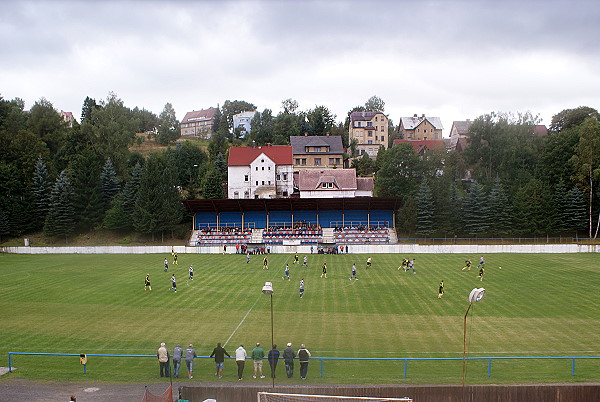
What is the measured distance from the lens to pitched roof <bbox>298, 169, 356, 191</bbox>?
8612 cm

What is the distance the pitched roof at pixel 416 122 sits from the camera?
454 feet

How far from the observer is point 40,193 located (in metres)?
82.7

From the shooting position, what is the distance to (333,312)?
Result: 32188 mm

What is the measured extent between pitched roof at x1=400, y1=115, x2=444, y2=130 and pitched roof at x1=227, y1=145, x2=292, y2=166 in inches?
2315

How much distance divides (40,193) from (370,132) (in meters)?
76.8

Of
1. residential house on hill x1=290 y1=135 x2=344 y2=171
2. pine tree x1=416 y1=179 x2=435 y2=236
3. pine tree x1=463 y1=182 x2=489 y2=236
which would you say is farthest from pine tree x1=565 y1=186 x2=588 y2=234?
residential house on hill x1=290 y1=135 x2=344 y2=171

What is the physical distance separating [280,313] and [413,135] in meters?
114

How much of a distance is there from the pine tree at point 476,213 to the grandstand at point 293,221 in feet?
34.9

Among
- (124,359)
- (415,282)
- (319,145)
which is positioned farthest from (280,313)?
(319,145)

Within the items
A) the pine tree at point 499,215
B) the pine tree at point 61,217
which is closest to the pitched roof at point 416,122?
the pine tree at point 499,215

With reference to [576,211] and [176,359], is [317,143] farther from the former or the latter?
[176,359]

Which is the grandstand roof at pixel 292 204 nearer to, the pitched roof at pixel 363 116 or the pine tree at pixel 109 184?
the pine tree at pixel 109 184

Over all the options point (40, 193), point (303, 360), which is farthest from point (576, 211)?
point (40, 193)

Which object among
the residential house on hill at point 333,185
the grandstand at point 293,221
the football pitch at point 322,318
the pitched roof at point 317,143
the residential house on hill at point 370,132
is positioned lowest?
the football pitch at point 322,318
